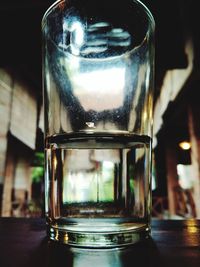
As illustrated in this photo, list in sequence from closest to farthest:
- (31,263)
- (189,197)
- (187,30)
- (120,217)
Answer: (31,263), (120,217), (187,30), (189,197)

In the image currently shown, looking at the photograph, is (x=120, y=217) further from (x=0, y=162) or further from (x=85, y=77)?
(x=0, y=162)

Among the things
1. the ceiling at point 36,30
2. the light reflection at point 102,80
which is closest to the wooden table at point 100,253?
the light reflection at point 102,80

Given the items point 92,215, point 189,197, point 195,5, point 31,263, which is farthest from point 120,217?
point 189,197

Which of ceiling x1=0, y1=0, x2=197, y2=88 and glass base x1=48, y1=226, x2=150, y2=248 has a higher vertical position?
ceiling x1=0, y1=0, x2=197, y2=88

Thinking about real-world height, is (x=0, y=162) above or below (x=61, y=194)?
above

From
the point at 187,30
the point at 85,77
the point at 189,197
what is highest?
the point at 187,30

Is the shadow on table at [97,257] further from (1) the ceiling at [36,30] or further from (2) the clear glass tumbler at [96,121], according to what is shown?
(1) the ceiling at [36,30]

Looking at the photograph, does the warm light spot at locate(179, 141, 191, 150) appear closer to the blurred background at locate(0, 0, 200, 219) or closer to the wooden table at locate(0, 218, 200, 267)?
the blurred background at locate(0, 0, 200, 219)

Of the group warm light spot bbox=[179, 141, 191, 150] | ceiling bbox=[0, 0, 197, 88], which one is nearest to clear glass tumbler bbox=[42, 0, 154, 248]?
ceiling bbox=[0, 0, 197, 88]

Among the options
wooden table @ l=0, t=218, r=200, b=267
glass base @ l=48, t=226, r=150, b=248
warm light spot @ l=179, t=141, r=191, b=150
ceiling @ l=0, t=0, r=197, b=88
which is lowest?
wooden table @ l=0, t=218, r=200, b=267
